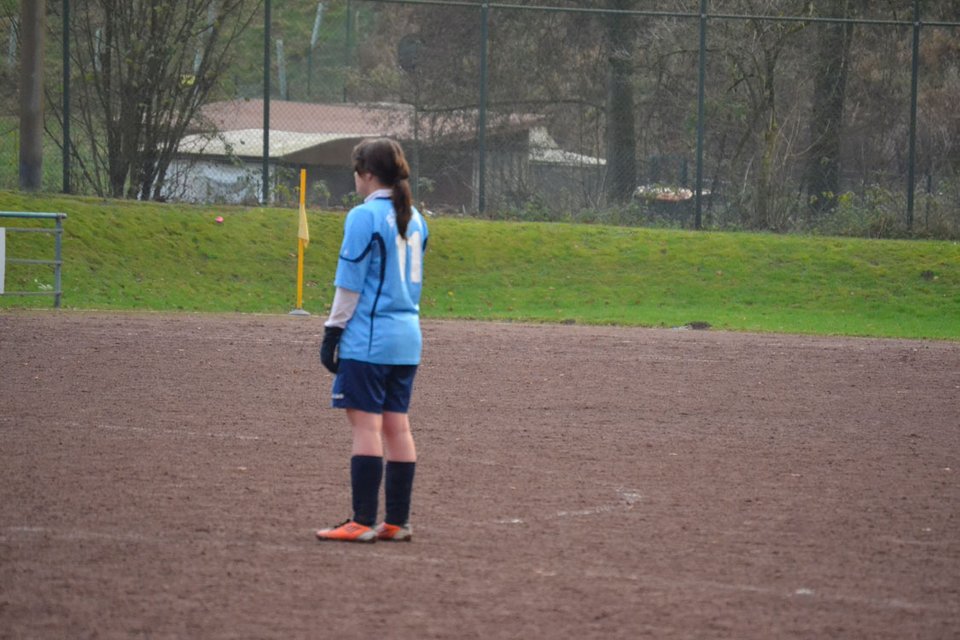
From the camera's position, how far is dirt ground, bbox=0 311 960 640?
199 inches

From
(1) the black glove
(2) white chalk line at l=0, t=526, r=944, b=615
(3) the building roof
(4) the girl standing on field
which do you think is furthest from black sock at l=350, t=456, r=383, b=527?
(3) the building roof

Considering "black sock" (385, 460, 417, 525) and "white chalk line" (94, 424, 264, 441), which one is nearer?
"black sock" (385, 460, 417, 525)

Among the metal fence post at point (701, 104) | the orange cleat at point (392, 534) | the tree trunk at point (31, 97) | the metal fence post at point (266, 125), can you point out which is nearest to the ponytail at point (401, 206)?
the orange cleat at point (392, 534)

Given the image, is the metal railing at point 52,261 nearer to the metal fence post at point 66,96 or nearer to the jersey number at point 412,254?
the metal fence post at point 66,96

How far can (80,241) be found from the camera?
2006 cm

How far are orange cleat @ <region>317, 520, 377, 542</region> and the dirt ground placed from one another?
9cm

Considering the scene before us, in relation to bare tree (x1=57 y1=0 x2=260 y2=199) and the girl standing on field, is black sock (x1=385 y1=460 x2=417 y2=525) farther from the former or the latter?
bare tree (x1=57 y1=0 x2=260 y2=199)

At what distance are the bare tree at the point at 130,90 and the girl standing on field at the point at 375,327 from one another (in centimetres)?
1762

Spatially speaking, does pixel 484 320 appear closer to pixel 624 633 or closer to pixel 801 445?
pixel 801 445

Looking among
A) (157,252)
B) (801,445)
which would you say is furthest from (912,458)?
(157,252)

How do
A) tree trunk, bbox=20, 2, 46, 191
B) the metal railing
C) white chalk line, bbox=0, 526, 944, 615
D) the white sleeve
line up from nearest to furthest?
white chalk line, bbox=0, 526, 944, 615 → the white sleeve → the metal railing → tree trunk, bbox=20, 2, 46, 191

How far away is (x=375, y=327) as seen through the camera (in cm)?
608

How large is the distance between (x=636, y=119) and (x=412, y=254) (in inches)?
803

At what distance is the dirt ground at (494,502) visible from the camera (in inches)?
199
